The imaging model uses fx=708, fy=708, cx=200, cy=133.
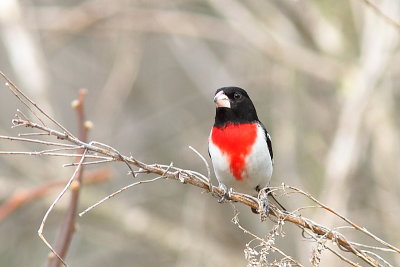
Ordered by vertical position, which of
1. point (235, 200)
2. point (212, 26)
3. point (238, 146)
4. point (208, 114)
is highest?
point (212, 26)

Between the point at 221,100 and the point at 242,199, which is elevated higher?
the point at 221,100

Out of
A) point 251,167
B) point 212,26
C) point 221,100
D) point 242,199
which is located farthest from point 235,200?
point 212,26

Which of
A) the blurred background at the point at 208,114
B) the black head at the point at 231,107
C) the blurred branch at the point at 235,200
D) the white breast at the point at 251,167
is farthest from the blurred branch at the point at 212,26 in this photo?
the blurred branch at the point at 235,200

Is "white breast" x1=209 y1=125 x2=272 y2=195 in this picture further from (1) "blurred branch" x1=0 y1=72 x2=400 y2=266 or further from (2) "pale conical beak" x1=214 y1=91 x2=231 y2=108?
(1) "blurred branch" x1=0 y1=72 x2=400 y2=266

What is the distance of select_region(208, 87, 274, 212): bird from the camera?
153 inches

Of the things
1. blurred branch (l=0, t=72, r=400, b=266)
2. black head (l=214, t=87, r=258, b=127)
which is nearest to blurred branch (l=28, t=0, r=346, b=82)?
black head (l=214, t=87, r=258, b=127)

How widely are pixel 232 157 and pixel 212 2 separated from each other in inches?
127

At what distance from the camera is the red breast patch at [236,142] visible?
3.88 meters

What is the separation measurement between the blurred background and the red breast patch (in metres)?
1.90

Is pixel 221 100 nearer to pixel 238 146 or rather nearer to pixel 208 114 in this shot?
pixel 238 146

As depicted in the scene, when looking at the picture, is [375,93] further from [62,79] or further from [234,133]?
[62,79]

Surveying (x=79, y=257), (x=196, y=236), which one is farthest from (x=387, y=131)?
(x=79, y=257)

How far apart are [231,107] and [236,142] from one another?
9.5 inches

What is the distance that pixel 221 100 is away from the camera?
400 cm
